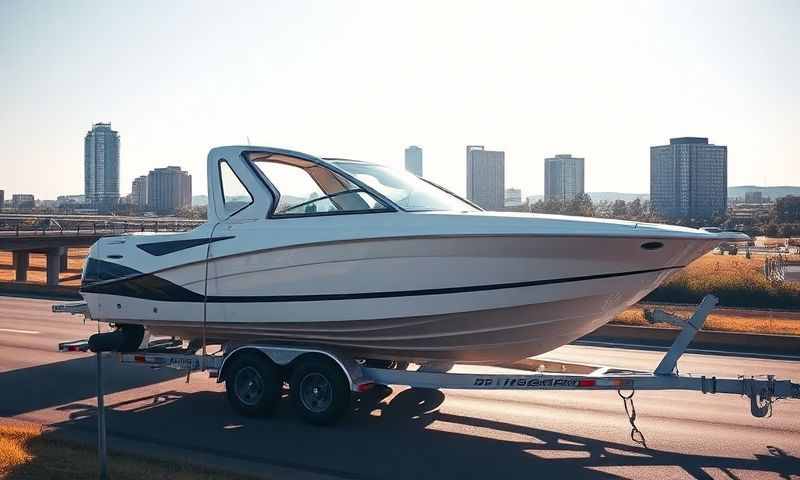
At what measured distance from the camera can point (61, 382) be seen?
11.5 m

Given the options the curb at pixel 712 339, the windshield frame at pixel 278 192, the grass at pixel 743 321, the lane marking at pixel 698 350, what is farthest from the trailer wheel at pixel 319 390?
the grass at pixel 743 321


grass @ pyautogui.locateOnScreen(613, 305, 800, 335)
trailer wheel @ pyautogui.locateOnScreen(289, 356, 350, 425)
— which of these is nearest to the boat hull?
trailer wheel @ pyautogui.locateOnScreen(289, 356, 350, 425)

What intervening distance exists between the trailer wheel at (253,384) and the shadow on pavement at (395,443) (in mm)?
187

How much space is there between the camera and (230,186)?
10.0m

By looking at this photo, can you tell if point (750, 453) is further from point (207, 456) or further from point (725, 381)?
point (207, 456)

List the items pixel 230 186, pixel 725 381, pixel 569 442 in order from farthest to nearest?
1. pixel 230 186
2. pixel 569 442
3. pixel 725 381

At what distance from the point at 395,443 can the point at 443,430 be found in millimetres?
759

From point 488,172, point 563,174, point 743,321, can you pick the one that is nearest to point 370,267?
point 743,321

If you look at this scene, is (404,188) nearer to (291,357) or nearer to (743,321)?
(291,357)

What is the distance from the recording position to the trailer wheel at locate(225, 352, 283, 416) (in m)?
9.29

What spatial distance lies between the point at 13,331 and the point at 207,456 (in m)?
10.7

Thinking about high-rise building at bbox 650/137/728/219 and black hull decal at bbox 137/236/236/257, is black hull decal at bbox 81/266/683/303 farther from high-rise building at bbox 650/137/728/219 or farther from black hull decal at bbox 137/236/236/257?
high-rise building at bbox 650/137/728/219

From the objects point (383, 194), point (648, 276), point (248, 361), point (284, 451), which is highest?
point (383, 194)

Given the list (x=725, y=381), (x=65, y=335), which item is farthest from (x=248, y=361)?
(x=65, y=335)
